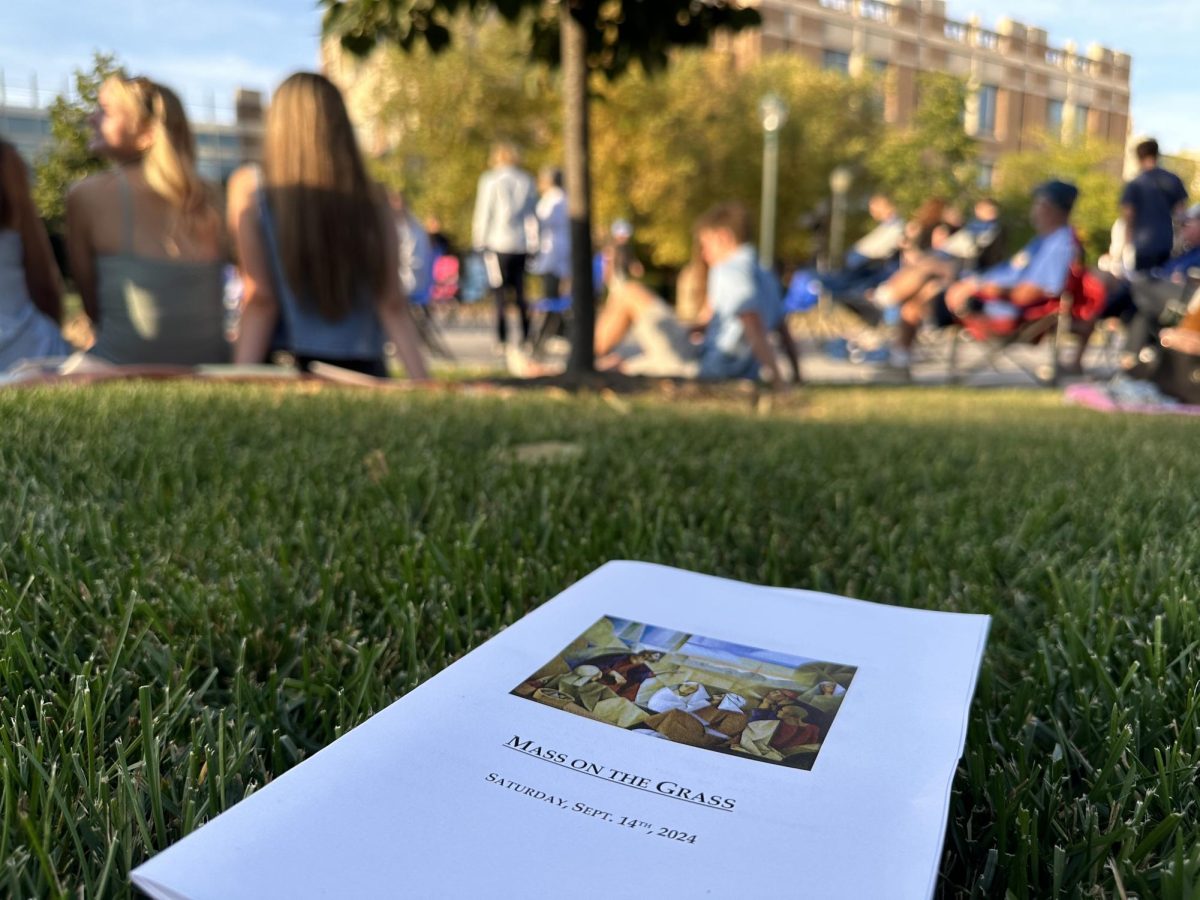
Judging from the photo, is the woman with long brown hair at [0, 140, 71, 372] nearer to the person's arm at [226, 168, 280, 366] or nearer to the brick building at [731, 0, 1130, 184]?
the person's arm at [226, 168, 280, 366]

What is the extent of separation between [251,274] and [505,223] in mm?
4324

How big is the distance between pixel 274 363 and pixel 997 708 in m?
3.62

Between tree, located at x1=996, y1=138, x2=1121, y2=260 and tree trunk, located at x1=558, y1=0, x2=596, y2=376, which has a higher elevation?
tree, located at x1=996, y1=138, x2=1121, y2=260

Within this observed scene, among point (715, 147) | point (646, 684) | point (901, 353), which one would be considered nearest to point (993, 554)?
point (646, 684)

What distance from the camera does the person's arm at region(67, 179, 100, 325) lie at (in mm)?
3416

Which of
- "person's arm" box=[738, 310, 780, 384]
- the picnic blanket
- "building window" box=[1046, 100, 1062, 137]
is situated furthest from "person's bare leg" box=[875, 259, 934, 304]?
"building window" box=[1046, 100, 1062, 137]

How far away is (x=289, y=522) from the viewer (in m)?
1.49

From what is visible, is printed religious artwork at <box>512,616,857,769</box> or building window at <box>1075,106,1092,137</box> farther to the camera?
building window at <box>1075,106,1092,137</box>

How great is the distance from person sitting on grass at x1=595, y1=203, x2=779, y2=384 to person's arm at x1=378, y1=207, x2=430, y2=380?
60.0 inches

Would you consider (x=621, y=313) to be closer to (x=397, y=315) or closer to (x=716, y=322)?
(x=716, y=322)

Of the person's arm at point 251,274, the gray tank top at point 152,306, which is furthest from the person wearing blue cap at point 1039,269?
the gray tank top at point 152,306

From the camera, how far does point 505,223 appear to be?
776cm

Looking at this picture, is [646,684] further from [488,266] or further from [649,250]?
[649,250]

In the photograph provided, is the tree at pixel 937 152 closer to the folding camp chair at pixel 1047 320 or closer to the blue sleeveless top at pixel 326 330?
the folding camp chair at pixel 1047 320
